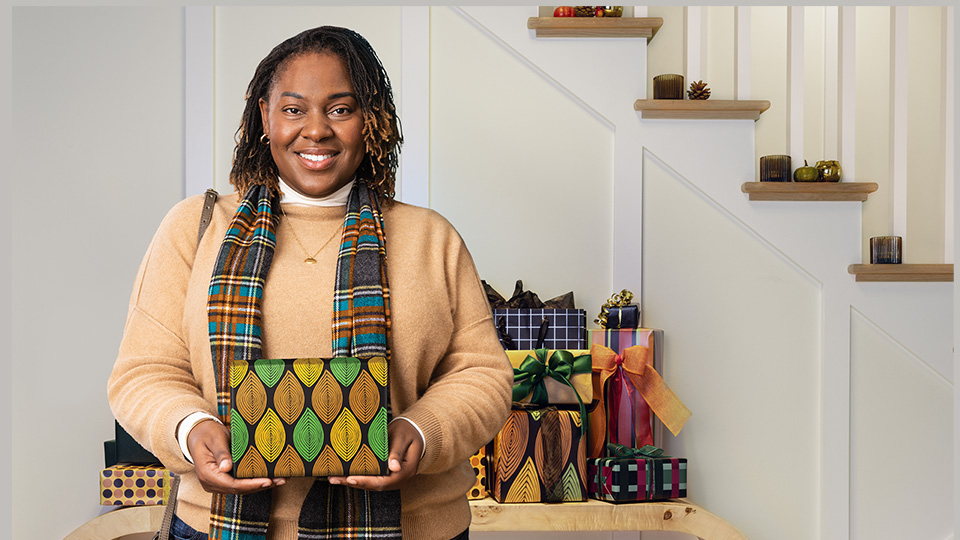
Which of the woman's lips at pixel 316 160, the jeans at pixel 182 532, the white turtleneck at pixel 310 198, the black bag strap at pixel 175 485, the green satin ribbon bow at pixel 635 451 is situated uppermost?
the woman's lips at pixel 316 160

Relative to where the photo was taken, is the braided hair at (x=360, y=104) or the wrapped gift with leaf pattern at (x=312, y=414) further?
the braided hair at (x=360, y=104)

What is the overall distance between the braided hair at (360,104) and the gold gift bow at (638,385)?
0.83 meters

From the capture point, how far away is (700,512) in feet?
5.37

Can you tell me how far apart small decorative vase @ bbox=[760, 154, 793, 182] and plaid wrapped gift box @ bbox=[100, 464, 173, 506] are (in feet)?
5.16

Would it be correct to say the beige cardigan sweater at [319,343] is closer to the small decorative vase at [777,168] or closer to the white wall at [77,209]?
the white wall at [77,209]

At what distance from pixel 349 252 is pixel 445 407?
227 mm

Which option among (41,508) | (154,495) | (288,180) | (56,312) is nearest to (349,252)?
(288,180)

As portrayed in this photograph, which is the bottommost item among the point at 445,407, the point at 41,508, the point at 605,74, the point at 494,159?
the point at 41,508

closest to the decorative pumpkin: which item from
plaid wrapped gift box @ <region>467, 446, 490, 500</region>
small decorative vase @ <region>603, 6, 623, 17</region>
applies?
small decorative vase @ <region>603, 6, 623, 17</region>

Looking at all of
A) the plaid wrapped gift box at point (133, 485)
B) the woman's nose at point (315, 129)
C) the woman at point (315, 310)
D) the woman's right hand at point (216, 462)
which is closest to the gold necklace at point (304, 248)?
the woman at point (315, 310)

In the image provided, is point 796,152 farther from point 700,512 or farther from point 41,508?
point 41,508

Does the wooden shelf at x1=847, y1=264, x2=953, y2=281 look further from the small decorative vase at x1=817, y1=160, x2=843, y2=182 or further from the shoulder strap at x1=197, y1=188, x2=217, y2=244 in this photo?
the shoulder strap at x1=197, y1=188, x2=217, y2=244

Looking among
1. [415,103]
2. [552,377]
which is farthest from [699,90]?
[552,377]

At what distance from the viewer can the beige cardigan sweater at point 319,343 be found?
2.85 ft
